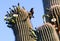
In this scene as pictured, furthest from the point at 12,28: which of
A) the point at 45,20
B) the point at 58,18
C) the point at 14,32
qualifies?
the point at 58,18

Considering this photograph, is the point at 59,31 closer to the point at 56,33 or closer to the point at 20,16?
the point at 56,33

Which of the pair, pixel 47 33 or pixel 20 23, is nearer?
pixel 47 33

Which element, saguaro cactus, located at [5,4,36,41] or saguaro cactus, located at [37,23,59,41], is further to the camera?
saguaro cactus, located at [5,4,36,41]

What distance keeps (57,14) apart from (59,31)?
0.83m

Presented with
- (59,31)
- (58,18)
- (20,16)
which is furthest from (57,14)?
(20,16)

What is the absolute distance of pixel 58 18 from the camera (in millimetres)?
8398

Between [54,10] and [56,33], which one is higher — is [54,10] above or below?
above

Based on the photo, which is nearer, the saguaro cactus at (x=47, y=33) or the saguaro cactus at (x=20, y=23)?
the saguaro cactus at (x=47, y=33)

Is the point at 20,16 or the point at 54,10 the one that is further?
the point at 20,16

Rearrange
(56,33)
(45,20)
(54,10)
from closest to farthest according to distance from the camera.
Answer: (56,33) < (54,10) < (45,20)

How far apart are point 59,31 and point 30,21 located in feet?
6.15

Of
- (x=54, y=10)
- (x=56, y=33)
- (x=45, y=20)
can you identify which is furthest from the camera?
(x=45, y=20)

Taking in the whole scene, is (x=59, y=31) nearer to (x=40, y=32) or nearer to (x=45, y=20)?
(x=40, y=32)

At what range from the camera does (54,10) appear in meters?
8.38
